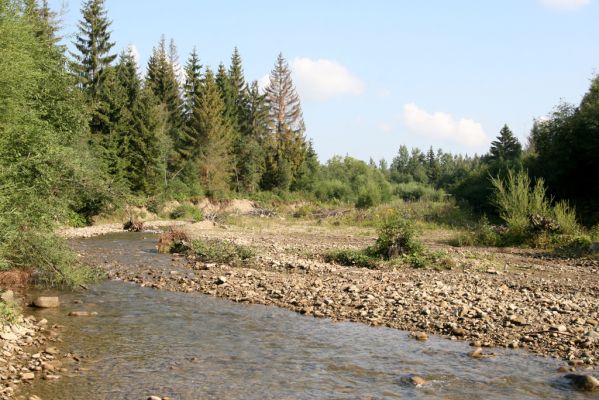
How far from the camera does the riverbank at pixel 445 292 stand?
9.51 m

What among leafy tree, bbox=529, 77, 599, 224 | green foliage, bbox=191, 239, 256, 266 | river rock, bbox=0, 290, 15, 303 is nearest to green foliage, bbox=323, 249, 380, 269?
green foliage, bbox=191, 239, 256, 266

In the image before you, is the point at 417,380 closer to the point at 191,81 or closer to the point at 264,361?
the point at 264,361

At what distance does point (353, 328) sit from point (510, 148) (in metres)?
66.2

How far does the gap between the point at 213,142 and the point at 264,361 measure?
4683 cm

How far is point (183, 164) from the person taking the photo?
5103cm

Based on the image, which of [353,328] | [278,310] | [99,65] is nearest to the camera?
[353,328]

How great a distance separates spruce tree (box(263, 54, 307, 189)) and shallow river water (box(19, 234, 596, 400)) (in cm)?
5025

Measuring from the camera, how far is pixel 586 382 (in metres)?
7.04

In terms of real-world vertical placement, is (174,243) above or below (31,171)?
below

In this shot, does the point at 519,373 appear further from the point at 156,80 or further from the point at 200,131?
the point at 156,80

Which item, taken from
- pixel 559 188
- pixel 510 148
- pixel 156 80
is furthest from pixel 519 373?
pixel 510 148

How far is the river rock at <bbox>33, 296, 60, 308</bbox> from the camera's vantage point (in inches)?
450

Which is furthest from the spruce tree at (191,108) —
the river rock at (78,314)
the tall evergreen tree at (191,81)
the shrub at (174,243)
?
the river rock at (78,314)

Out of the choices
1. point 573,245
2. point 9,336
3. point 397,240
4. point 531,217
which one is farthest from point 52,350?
point 531,217
